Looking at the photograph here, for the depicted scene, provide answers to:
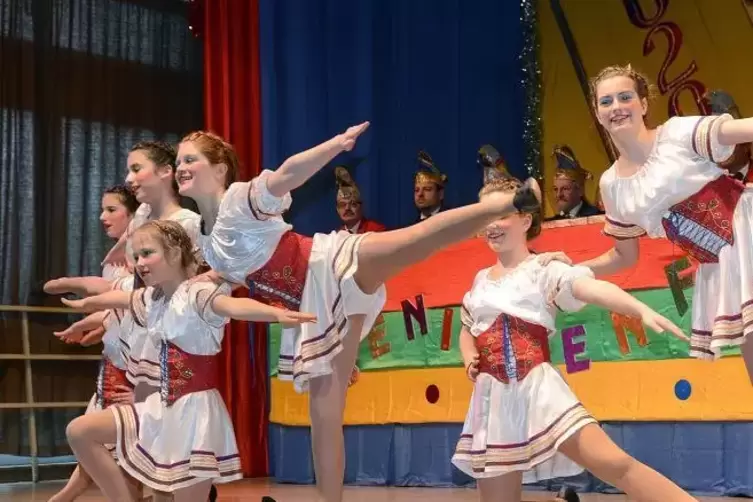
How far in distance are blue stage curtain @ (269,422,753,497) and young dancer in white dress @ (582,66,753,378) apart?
5.23ft

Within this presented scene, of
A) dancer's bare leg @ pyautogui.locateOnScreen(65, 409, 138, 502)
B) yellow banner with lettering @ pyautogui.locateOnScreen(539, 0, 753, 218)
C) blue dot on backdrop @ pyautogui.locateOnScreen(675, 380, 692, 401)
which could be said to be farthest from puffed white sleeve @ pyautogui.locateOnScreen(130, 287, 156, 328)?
yellow banner with lettering @ pyautogui.locateOnScreen(539, 0, 753, 218)

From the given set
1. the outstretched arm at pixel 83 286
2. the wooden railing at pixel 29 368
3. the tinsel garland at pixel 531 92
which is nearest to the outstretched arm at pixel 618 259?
the outstretched arm at pixel 83 286

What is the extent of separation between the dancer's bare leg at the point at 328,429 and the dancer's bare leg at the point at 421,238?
0.25 meters

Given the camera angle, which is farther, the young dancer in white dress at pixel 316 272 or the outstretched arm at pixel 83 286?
the outstretched arm at pixel 83 286

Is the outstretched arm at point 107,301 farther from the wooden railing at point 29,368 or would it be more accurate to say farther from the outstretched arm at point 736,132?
the wooden railing at point 29,368

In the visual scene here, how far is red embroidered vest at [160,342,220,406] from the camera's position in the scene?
2957 mm

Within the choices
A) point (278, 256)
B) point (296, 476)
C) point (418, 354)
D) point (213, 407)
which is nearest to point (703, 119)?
point (278, 256)

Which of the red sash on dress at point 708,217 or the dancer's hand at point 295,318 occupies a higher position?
the red sash on dress at point 708,217

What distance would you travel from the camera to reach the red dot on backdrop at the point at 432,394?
491 centimetres

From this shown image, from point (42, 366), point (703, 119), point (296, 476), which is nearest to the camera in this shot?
point (703, 119)

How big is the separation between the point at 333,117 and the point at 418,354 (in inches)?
71.1

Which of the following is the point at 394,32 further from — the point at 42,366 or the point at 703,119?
the point at 703,119

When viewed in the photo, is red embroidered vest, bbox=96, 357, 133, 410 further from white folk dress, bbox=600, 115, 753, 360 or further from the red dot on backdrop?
white folk dress, bbox=600, 115, 753, 360

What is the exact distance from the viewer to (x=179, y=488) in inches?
113
